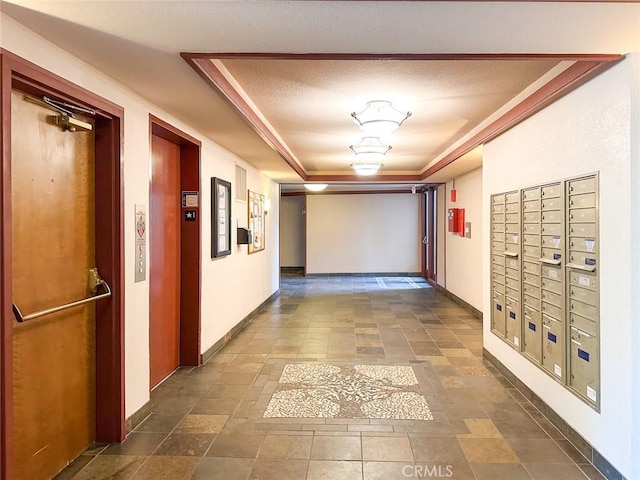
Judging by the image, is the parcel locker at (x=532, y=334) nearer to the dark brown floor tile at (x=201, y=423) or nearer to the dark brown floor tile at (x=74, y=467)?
the dark brown floor tile at (x=201, y=423)

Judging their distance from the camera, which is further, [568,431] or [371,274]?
[371,274]

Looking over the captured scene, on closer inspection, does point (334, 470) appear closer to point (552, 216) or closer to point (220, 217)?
point (552, 216)

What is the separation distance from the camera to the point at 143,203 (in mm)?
2980

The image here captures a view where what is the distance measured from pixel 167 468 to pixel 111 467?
335mm

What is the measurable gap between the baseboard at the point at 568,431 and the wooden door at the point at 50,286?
10.2ft

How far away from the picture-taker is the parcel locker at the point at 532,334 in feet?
10.1

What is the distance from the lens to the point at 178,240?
397cm

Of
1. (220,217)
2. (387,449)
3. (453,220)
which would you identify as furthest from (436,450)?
(453,220)

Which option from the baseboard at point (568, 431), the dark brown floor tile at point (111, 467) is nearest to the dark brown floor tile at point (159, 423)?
the dark brown floor tile at point (111, 467)

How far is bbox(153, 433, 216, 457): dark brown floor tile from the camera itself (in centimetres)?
253

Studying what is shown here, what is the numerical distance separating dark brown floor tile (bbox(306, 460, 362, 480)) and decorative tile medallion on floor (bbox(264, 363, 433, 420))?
588 mm

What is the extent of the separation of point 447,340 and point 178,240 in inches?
133

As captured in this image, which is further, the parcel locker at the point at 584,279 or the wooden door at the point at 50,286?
the parcel locker at the point at 584,279

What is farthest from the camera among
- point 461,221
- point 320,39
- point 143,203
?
point 461,221
